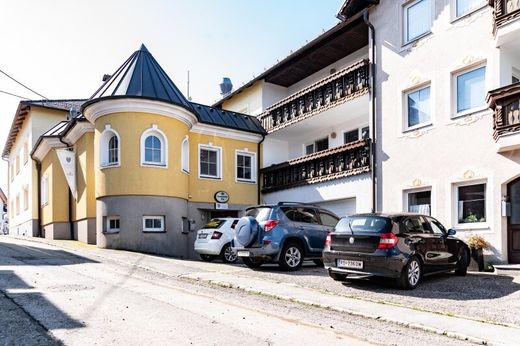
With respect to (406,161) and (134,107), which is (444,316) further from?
(134,107)

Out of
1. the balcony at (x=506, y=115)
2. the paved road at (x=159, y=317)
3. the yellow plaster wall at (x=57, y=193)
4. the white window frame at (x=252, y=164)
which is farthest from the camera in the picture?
the yellow plaster wall at (x=57, y=193)

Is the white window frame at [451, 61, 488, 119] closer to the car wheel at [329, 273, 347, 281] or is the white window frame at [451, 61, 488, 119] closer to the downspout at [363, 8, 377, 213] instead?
the downspout at [363, 8, 377, 213]

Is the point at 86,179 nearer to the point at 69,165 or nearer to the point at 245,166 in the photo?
the point at 69,165

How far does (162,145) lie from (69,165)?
6140 mm

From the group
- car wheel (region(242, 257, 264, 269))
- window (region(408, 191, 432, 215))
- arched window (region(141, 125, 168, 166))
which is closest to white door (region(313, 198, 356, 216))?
window (region(408, 191, 432, 215))

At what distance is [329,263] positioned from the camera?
9.87 meters

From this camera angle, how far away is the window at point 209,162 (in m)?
20.6

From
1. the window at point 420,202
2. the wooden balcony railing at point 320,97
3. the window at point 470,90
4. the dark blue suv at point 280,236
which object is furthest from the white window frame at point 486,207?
the wooden balcony railing at point 320,97

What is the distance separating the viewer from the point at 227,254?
1463cm

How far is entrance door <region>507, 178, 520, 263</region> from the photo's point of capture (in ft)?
39.0

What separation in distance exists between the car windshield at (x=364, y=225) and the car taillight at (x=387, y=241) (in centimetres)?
11

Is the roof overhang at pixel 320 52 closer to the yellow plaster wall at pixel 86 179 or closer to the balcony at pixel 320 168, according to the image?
the balcony at pixel 320 168

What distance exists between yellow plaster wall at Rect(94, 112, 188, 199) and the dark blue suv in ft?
19.3

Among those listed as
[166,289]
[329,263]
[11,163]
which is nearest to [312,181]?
[329,263]
